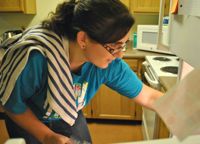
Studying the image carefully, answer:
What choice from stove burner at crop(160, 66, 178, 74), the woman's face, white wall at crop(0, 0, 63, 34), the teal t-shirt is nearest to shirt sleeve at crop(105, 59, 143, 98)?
the teal t-shirt

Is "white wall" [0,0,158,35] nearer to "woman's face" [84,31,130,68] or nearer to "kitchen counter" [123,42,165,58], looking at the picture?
"kitchen counter" [123,42,165,58]

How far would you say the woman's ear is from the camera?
891 mm

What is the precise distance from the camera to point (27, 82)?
0.88 meters

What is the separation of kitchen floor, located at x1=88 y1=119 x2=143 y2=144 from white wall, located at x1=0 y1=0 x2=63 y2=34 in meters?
1.47

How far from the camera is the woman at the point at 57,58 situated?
2.81 ft

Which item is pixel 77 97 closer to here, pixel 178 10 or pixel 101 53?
pixel 101 53

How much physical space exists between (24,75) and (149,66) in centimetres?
139

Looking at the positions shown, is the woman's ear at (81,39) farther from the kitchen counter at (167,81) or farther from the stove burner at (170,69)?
the stove burner at (170,69)

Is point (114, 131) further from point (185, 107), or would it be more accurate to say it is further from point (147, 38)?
point (185, 107)

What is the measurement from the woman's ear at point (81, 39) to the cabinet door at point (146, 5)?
1.79 metres

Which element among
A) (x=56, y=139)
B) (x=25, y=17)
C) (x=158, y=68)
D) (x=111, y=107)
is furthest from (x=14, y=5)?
(x=56, y=139)

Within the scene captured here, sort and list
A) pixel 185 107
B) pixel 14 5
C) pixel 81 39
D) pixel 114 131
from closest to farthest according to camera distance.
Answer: pixel 185 107
pixel 81 39
pixel 114 131
pixel 14 5

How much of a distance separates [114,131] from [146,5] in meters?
1.41

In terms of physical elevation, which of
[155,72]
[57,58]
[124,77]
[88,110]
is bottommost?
[88,110]
